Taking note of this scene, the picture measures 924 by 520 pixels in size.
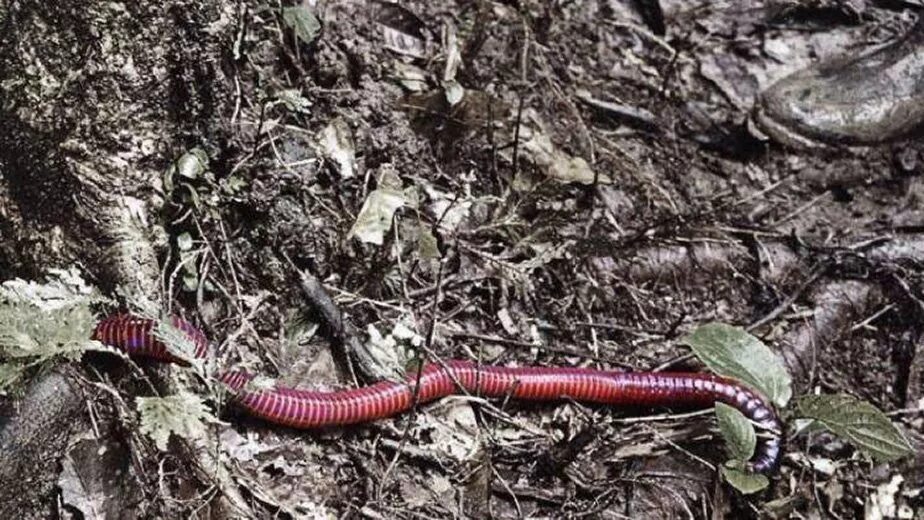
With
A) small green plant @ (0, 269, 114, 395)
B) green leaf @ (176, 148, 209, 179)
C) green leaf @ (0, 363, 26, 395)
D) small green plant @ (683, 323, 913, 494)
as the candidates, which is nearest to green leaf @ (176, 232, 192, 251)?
green leaf @ (176, 148, 209, 179)

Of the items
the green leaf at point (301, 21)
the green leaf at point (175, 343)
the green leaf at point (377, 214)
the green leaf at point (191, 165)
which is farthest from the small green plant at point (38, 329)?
the green leaf at point (301, 21)

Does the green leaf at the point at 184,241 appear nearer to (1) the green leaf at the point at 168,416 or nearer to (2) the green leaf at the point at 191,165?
(2) the green leaf at the point at 191,165

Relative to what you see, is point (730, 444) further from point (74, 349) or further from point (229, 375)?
point (74, 349)

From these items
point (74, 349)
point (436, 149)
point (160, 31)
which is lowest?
point (436, 149)

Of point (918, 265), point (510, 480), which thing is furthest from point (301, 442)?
point (918, 265)

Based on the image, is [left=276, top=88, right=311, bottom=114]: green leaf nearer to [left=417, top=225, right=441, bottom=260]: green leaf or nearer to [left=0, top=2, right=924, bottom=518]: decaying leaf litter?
[left=0, top=2, right=924, bottom=518]: decaying leaf litter

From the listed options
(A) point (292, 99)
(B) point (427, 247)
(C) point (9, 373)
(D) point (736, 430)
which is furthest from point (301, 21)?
(D) point (736, 430)

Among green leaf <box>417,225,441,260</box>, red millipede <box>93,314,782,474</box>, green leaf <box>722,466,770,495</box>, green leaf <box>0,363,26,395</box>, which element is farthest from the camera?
green leaf <box>417,225,441,260</box>

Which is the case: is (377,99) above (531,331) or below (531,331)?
above
